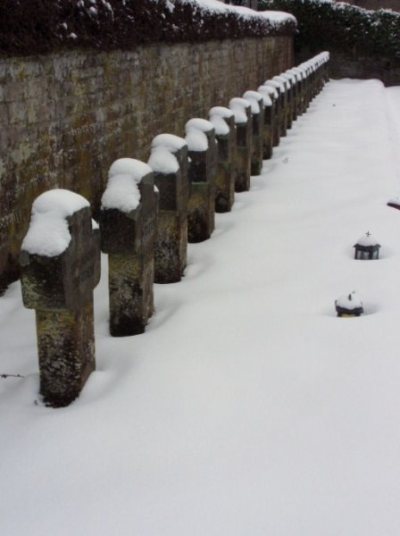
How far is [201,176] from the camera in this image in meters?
5.18

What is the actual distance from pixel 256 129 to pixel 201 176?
3248 mm

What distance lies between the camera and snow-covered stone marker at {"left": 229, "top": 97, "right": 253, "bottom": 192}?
7091 millimetres

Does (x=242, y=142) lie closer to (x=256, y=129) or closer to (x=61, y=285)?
(x=256, y=129)

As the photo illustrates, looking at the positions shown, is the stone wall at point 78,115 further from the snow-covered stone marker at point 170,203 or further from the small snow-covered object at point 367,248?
the small snow-covered object at point 367,248

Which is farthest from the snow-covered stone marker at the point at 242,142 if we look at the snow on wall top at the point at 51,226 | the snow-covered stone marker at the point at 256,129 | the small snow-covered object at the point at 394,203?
the snow on wall top at the point at 51,226

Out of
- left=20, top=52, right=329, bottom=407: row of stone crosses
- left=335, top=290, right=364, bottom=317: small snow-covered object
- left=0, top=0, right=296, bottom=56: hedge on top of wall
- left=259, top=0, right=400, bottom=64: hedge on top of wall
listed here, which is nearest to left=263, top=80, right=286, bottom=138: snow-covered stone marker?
left=0, top=0, right=296, bottom=56: hedge on top of wall

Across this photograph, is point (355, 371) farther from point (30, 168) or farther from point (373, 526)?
point (30, 168)

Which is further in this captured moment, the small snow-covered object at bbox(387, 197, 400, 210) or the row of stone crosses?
the small snow-covered object at bbox(387, 197, 400, 210)

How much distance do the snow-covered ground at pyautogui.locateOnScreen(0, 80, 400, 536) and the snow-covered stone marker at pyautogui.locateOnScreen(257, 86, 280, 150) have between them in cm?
477

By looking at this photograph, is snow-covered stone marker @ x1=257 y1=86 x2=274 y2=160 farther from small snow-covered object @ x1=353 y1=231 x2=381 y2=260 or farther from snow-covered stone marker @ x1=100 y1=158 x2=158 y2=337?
snow-covered stone marker @ x1=100 y1=158 x2=158 y2=337

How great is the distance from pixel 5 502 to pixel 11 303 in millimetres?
2068

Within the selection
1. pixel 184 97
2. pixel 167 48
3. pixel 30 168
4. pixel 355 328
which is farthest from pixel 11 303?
pixel 184 97

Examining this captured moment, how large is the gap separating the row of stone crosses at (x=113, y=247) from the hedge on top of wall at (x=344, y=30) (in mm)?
21868

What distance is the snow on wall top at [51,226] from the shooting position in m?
2.76
